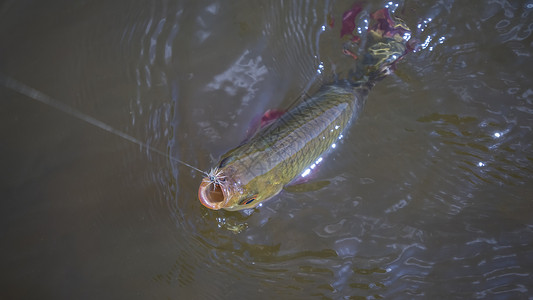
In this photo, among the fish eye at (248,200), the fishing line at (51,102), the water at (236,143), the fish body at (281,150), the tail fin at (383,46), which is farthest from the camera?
the tail fin at (383,46)

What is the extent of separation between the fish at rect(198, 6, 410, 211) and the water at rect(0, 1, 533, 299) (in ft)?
0.53

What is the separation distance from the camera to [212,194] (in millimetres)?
2816

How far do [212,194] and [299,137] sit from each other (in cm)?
87

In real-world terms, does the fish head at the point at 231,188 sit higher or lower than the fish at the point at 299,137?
lower

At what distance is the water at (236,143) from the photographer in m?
3.20

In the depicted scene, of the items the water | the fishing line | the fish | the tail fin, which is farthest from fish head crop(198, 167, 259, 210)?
the tail fin

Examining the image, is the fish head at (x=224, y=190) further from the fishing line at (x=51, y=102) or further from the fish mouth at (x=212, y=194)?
the fishing line at (x=51, y=102)

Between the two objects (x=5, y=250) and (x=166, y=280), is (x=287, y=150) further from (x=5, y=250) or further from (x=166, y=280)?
(x=5, y=250)

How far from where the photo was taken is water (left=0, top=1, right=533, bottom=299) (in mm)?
3195

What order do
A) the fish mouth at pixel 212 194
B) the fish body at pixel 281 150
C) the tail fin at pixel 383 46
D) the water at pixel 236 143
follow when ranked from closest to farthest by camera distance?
1. the fish mouth at pixel 212 194
2. the fish body at pixel 281 150
3. the water at pixel 236 143
4. the tail fin at pixel 383 46

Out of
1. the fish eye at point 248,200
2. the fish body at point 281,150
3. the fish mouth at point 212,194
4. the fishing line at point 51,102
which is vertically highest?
the fishing line at point 51,102

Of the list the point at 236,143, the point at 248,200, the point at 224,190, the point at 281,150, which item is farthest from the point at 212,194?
the point at 236,143

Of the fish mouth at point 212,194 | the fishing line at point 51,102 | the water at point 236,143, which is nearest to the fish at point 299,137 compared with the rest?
the fish mouth at point 212,194

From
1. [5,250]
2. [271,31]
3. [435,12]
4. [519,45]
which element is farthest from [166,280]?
[519,45]
